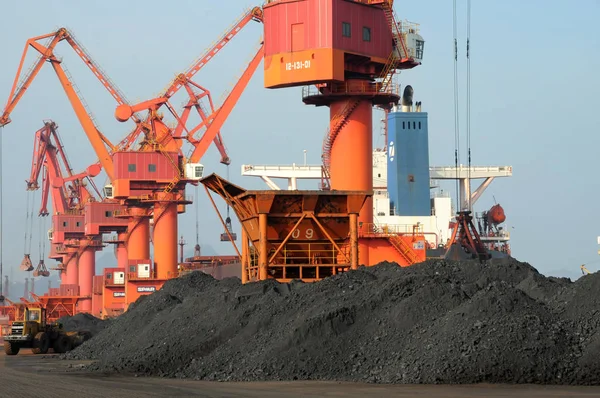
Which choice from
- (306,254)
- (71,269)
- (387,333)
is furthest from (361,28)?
(71,269)

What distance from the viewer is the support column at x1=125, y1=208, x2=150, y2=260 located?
109562 mm

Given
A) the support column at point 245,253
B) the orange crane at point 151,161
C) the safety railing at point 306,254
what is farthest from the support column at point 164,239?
the safety railing at point 306,254

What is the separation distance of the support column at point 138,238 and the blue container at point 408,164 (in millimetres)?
27683

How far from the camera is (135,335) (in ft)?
147

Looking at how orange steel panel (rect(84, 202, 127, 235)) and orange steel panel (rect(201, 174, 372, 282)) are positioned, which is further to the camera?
orange steel panel (rect(84, 202, 127, 235))

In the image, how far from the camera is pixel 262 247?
4822 centimetres

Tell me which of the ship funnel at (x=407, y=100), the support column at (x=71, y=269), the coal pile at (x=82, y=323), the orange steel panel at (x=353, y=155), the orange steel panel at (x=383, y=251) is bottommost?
the coal pile at (x=82, y=323)

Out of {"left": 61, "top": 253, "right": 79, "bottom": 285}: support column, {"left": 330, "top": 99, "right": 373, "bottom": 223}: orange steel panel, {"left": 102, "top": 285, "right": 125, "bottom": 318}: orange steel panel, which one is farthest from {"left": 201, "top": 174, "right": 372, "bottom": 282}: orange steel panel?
{"left": 61, "top": 253, "right": 79, "bottom": 285}: support column

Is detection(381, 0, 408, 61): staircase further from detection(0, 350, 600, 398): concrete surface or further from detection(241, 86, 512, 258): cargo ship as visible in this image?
detection(0, 350, 600, 398): concrete surface

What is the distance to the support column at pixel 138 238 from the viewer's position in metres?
110

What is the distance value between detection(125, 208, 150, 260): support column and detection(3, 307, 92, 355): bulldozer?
5202cm

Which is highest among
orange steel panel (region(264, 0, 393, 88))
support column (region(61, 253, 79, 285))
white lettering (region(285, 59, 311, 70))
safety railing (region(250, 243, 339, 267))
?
orange steel panel (region(264, 0, 393, 88))

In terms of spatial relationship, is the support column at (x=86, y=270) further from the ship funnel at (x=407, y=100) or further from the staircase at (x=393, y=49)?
the staircase at (x=393, y=49)

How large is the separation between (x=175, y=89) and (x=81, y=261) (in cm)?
6526
